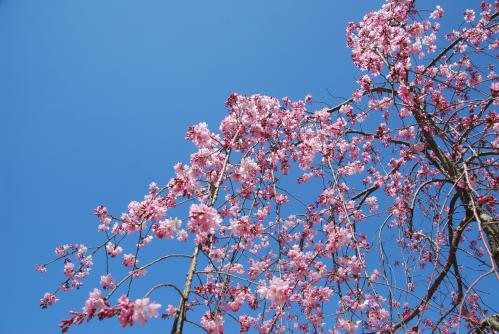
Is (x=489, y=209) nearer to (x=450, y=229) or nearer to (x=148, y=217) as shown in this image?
(x=450, y=229)

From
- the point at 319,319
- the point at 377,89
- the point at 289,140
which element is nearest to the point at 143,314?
the point at 319,319

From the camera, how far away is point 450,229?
421 centimetres

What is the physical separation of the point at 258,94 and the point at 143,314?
10.6 ft

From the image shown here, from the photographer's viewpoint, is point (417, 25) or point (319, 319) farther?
point (417, 25)

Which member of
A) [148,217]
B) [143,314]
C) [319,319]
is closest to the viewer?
[143,314]

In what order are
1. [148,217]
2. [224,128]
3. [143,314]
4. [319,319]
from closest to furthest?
[143,314] < [148,217] < [224,128] < [319,319]

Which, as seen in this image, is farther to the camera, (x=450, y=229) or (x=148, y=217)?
(x=450, y=229)

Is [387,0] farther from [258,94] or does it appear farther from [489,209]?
[489,209]

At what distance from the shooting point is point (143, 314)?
1.93m

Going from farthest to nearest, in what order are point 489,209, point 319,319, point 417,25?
point 417,25 → point 319,319 → point 489,209

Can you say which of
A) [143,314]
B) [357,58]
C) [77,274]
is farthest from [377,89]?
[77,274]

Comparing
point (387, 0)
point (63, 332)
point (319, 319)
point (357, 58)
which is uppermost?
point (387, 0)

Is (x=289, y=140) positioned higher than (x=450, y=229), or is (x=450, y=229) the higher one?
(x=289, y=140)

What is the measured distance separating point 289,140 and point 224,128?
55.6 inches
